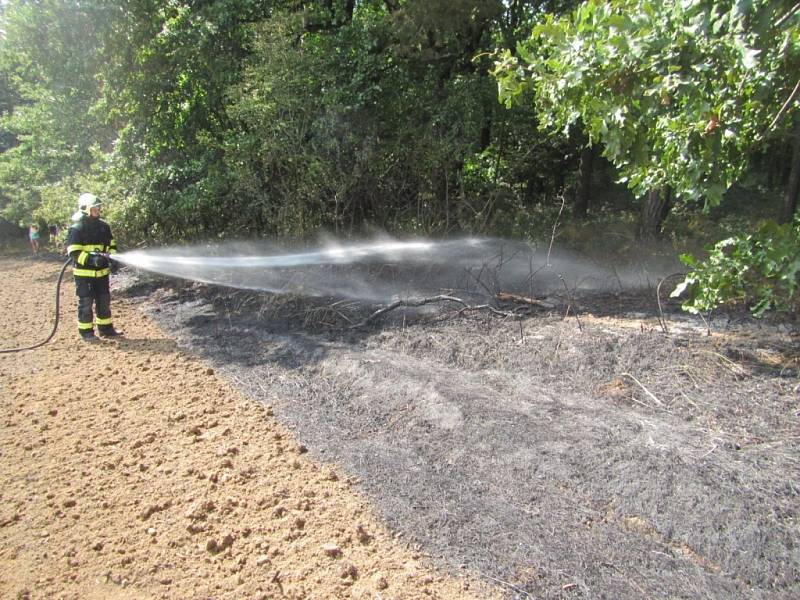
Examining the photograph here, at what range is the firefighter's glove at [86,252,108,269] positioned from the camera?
6504 millimetres

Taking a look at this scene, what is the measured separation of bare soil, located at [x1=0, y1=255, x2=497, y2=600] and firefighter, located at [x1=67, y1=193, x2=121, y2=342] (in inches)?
66.8

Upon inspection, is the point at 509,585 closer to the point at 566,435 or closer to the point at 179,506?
the point at 566,435

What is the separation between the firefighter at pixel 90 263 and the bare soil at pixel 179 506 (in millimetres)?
1696

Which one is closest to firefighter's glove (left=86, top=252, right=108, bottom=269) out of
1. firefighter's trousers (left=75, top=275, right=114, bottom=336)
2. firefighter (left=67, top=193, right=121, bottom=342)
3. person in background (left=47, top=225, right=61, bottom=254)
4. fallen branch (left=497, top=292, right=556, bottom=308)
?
firefighter (left=67, top=193, right=121, bottom=342)

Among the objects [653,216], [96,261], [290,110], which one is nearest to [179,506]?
[96,261]

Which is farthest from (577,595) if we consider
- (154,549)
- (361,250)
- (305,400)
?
(361,250)

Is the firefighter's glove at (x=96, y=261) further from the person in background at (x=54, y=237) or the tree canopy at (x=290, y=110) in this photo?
the person in background at (x=54, y=237)

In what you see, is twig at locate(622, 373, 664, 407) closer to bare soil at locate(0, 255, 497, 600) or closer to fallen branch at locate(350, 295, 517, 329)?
fallen branch at locate(350, 295, 517, 329)

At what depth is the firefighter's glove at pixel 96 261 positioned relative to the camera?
650cm

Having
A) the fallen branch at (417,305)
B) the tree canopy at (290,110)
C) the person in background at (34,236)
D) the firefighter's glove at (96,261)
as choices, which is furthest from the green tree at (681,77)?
the person in background at (34,236)

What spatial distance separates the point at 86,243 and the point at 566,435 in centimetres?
605

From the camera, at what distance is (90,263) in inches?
258

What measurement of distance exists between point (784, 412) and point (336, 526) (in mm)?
3115

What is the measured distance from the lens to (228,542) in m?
2.74
